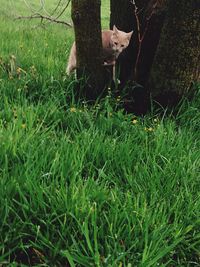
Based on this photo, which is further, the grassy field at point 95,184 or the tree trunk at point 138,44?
the tree trunk at point 138,44

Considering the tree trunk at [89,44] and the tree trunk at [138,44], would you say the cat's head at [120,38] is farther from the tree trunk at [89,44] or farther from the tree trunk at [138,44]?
the tree trunk at [89,44]

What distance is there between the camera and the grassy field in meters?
2.16

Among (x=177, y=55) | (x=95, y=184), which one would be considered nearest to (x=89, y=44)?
(x=177, y=55)

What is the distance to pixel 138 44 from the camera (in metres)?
4.20

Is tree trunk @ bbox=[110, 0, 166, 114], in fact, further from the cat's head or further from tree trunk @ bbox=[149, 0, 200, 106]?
tree trunk @ bbox=[149, 0, 200, 106]

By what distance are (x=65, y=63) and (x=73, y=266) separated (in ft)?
11.4

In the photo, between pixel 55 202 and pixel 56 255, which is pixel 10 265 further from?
pixel 55 202

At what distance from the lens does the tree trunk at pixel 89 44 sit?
146 inches

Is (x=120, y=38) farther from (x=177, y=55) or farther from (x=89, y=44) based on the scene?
(x=177, y=55)

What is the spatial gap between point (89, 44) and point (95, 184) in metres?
1.71

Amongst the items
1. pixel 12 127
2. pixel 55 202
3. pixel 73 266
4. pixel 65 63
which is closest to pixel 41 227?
pixel 55 202

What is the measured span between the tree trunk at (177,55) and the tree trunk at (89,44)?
485mm

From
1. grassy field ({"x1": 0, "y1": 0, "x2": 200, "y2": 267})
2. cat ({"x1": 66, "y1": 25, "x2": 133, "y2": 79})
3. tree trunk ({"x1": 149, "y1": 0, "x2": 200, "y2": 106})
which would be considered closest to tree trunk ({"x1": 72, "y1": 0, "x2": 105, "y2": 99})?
grassy field ({"x1": 0, "y1": 0, "x2": 200, "y2": 267})

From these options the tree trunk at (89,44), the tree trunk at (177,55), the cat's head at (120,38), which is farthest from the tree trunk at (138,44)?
the tree trunk at (89,44)
